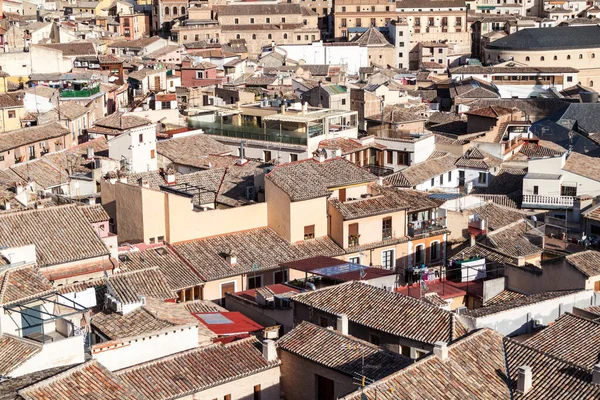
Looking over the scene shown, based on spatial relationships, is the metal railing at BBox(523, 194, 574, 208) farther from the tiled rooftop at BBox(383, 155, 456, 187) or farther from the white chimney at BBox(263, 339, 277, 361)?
the white chimney at BBox(263, 339, 277, 361)

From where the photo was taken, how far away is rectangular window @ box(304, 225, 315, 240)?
78.7ft

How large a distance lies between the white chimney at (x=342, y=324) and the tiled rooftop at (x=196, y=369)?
1214 millimetres

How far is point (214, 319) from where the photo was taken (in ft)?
59.0

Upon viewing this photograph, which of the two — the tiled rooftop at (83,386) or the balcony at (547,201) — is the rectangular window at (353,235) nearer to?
the balcony at (547,201)

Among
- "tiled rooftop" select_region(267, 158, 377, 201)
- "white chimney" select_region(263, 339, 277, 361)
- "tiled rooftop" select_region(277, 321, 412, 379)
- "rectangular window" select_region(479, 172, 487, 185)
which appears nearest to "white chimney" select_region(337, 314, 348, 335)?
"tiled rooftop" select_region(277, 321, 412, 379)

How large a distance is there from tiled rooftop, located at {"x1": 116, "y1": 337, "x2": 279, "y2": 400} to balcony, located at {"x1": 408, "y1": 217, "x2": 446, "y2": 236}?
9528 millimetres

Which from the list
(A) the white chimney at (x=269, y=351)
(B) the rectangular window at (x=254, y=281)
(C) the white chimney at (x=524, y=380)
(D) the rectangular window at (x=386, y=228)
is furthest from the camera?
(D) the rectangular window at (x=386, y=228)

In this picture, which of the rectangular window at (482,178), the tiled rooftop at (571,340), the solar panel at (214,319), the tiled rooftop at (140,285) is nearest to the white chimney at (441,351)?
the tiled rooftop at (571,340)

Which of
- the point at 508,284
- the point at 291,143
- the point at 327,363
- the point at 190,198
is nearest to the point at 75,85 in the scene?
the point at 291,143

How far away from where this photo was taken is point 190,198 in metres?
23.5

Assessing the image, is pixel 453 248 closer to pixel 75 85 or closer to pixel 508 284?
pixel 508 284

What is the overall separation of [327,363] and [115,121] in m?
19.8

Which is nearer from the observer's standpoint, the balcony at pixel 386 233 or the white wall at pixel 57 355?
the white wall at pixel 57 355

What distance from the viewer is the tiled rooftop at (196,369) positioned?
14.8 metres
